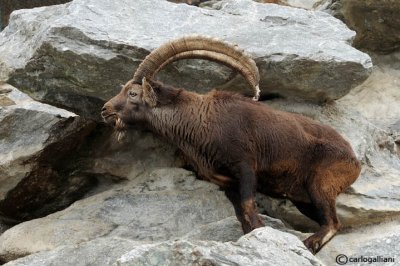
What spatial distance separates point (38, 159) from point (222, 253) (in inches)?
199

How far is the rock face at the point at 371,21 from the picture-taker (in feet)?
39.5

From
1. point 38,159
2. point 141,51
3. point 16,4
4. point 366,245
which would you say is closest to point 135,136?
point 38,159

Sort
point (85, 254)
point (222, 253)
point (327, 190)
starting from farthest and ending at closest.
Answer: point (327, 190) < point (85, 254) < point (222, 253)

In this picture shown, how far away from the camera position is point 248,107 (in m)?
8.87

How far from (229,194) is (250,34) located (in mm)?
2517

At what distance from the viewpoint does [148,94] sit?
8.90m

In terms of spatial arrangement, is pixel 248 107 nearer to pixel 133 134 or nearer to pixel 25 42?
pixel 133 134

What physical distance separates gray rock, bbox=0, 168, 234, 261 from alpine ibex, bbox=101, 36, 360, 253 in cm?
89

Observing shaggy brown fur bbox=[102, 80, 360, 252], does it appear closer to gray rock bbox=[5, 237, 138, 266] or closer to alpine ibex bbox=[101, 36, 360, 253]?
alpine ibex bbox=[101, 36, 360, 253]

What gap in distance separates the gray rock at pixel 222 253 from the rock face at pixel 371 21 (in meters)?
6.55

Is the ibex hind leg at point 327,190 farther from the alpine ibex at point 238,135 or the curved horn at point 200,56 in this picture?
the curved horn at point 200,56

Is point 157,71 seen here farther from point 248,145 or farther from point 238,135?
point 248,145

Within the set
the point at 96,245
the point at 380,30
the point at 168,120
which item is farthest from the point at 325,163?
the point at 380,30

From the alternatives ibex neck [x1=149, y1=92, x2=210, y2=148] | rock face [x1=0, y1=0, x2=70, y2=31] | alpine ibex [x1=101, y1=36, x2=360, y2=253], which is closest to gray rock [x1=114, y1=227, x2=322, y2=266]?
alpine ibex [x1=101, y1=36, x2=360, y2=253]
